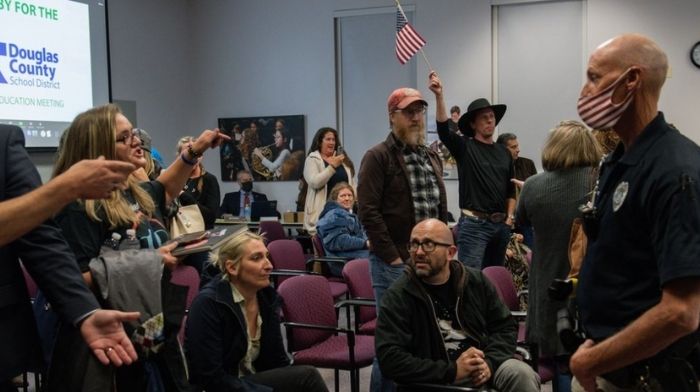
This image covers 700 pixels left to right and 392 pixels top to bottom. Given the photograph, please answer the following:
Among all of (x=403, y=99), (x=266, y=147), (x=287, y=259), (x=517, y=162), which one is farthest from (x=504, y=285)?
(x=266, y=147)

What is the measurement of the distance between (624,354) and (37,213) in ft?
4.19

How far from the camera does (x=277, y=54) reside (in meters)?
9.60

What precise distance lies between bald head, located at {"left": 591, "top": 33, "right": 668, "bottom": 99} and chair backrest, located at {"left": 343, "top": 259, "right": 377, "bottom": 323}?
281cm

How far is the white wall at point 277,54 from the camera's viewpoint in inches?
311

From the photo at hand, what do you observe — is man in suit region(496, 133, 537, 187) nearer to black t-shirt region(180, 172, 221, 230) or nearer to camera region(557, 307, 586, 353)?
black t-shirt region(180, 172, 221, 230)

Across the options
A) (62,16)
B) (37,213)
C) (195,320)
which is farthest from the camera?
(62,16)

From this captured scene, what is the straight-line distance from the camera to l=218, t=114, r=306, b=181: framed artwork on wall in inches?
373

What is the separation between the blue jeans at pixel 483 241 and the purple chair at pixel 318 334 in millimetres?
1109

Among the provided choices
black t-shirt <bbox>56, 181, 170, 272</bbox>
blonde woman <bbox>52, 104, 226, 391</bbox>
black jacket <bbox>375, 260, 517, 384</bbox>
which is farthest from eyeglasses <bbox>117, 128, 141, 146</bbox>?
black jacket <bbox>375, 260, 517, 384</bbox>

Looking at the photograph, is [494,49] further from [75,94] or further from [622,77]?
[622,77]

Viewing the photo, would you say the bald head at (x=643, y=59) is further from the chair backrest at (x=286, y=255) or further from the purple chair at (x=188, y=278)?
the chair backrest at (x=286, y=255)

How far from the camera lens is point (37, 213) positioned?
58.6 inches

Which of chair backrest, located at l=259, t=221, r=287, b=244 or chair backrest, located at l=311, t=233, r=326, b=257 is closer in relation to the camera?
chair backrest, located at l=311, t=233, r=326, b=257

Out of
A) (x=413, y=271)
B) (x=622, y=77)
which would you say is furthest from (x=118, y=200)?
(x=622, y=77)
